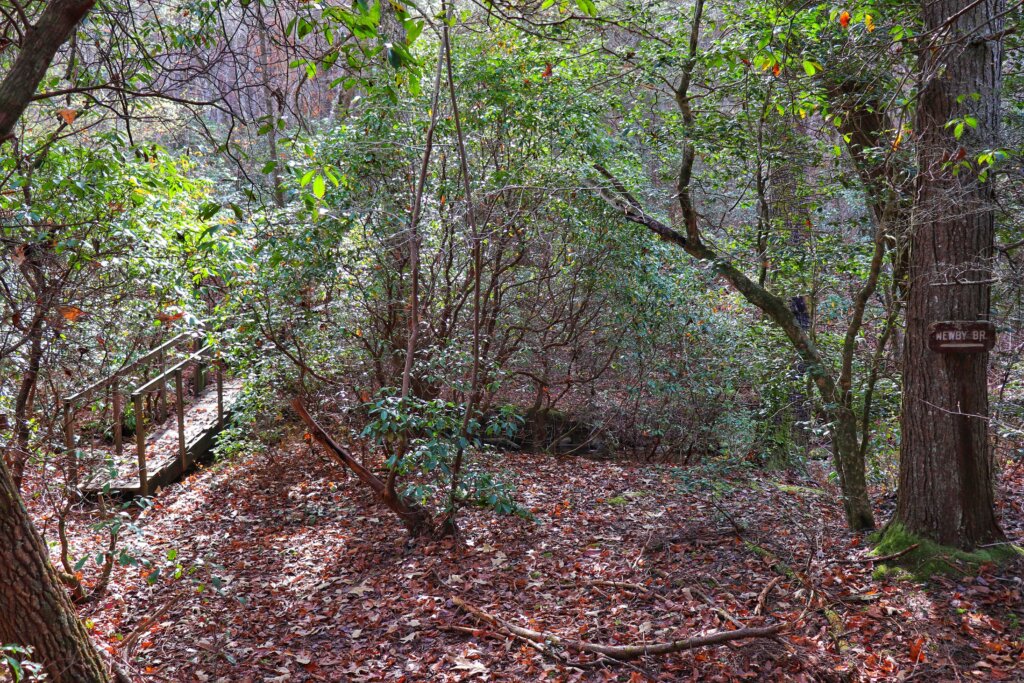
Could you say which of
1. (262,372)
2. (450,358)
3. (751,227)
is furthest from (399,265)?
(751,227)

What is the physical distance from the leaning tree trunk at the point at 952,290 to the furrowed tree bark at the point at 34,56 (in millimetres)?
5034

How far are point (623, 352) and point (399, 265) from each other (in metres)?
3.27

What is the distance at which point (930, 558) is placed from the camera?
204 inches

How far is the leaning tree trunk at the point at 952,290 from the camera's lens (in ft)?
16.7

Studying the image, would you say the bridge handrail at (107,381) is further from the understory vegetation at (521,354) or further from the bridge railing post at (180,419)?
the bridge railing post at (180,419)

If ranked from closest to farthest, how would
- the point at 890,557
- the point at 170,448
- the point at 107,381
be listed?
the point at 890,557 → the point at 107,381 → the point at 170,448

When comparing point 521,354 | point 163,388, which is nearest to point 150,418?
point 163,388

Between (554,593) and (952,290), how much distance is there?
3.61 m

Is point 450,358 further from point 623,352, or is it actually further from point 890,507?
point 890,507

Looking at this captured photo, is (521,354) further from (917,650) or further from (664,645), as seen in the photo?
(917,650)

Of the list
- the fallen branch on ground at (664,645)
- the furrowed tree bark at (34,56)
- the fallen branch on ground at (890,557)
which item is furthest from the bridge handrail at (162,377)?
the fallen branch on ground at (890,557)

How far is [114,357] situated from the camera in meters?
7.28

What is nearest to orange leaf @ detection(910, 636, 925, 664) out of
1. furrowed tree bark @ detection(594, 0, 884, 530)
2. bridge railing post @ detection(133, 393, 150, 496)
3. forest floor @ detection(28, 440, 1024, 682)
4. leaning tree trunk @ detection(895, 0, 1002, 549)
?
forest floor @ detection(28, 440, 1024, 682)

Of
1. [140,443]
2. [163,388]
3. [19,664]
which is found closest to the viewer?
[19,664]
